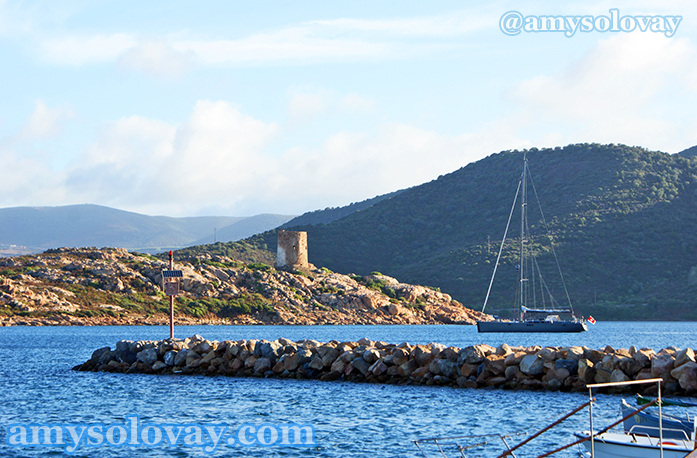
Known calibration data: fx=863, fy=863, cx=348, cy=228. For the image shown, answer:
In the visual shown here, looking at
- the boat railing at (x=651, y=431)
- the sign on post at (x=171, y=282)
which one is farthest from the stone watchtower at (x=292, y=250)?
the boat railing at (x=651, y=431)

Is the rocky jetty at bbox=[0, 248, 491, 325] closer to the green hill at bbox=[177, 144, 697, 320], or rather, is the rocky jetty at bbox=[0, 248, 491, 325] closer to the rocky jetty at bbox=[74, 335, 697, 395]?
the green hill at bbox=[177, 144, 697, 320]

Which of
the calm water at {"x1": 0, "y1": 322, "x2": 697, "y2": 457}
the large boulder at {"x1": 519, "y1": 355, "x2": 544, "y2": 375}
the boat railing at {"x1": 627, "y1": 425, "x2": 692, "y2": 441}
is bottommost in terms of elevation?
the calm water at {"x1": 0, "y1": 322, "x2": 697, "y2": 457}

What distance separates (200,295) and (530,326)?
41061 mm

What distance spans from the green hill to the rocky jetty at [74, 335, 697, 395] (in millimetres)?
68372

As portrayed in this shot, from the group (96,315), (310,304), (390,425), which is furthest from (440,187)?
(390,425)

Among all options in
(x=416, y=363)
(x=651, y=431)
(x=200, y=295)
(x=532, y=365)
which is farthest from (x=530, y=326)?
(x=651, y=431)

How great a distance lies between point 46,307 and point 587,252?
212ft

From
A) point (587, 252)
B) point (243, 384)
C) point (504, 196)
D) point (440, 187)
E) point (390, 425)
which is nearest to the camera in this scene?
point (390, 425)

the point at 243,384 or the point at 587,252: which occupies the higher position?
the point at 587,252

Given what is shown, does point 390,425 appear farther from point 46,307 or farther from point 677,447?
point 46,307

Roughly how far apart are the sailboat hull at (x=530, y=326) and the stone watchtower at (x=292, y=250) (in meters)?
44.1

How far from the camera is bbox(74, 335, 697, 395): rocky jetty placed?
2638 centimetres

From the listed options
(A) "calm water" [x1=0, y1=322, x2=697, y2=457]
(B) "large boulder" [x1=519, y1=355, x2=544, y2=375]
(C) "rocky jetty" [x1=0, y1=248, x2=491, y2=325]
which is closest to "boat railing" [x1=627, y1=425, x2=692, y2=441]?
(A) "calm water" [x1=0, y1=322, x2=697, y2=457]

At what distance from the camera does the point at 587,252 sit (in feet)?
358
